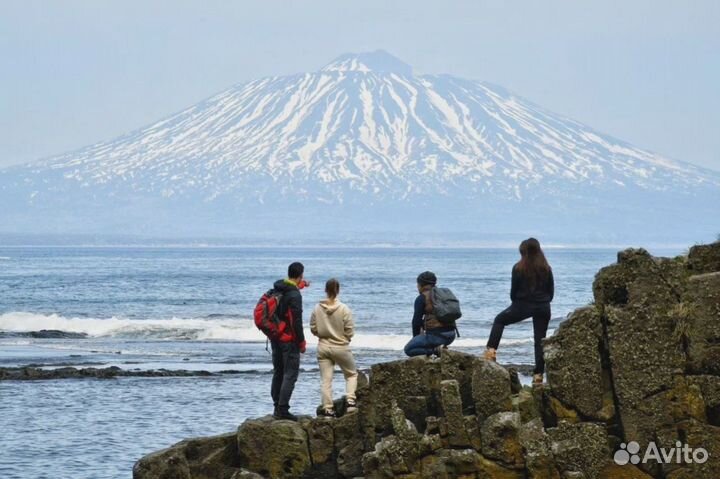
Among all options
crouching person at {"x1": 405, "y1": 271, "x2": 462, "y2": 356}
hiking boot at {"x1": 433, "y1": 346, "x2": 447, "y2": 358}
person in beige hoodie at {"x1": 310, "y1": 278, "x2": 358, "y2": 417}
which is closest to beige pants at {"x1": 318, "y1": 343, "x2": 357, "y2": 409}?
person in beige hoodie at {"x1": 310, "y1": 278, "x2": 358, "y2": 417}

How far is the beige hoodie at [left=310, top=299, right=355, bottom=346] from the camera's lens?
631 inches

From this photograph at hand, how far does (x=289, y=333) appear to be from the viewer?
16.3 metres

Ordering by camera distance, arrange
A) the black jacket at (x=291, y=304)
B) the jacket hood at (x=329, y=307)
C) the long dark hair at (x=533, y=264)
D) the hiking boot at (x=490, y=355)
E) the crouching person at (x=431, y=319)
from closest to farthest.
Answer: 1. the hiking boot at (x=490, y=355)
2. the long dark hair at (x=533, y=264)
3. the crouching person at (x=431, y=319)
4. the jacket hood at (x=329, y=307)
5. the black jacket at (x=291, y=304)

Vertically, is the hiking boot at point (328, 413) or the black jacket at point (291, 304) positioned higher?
the black jacket at point (291, 304)

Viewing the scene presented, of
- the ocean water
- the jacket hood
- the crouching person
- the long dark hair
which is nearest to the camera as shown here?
the long dark hair

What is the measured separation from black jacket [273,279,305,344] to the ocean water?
398cm

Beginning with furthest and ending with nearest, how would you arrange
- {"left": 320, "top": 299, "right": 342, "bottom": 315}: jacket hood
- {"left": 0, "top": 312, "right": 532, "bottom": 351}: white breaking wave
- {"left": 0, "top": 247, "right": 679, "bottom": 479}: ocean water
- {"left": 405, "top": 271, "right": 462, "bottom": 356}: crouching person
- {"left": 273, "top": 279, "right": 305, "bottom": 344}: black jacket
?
{"left": 0, "top": 312, "right": 532, "bottom": 351}: white breaking wave
{"left": 0, "top": 247, "right": 679, "bottom": 479}: ocean water
{"left": 273, "top": 279, "right": 305, "bottom": 344}: black jacket
{"left": 320, "top": 299, "right": 342, "bottom": 315}: jacket hood
{"left": 405, "top": 271, "right": 462, "bottom": 356}: crouching person

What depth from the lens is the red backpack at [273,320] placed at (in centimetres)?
1619

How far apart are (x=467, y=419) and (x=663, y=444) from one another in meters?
1.90

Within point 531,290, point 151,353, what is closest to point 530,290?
point 531,290

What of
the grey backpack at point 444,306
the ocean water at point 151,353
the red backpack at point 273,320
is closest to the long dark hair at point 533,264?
the grey backpack at point 444,306

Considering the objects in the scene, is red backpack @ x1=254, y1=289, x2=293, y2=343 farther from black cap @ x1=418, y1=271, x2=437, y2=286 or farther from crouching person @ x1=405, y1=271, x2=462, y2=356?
black cap @ x1=418, y1=271, x2=437, y2=286

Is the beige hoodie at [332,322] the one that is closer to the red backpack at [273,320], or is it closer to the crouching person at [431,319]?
the red backpack at [273,320]

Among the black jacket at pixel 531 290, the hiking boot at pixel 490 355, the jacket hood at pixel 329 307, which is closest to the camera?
the hiking boot at pixel 490 355
